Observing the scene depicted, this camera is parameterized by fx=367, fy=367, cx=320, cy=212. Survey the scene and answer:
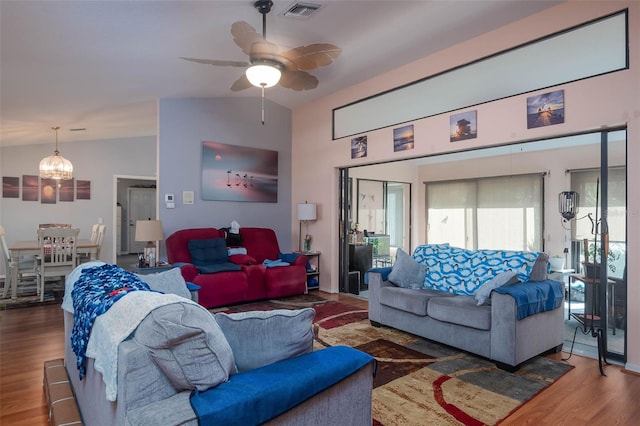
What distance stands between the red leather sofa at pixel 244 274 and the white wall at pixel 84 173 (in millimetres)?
3379

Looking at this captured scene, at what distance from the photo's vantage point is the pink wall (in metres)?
2.95

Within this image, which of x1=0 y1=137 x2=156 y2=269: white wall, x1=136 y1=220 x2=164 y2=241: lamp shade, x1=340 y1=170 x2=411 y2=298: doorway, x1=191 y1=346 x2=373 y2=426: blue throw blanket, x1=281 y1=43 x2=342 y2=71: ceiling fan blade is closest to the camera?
x1=191 y1=346 x2=373 y2=426: blue throw blanket

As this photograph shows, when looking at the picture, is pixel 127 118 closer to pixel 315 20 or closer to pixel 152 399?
pixel 315 20

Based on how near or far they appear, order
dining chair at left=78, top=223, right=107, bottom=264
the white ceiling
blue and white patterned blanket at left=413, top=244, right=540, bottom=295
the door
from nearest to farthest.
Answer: the white ceiling → blue and white patterned blanket at left=413, top=244, right=540, bottom=295 → dining chair at left=78, top=223, right=107, bottom=264 → the door

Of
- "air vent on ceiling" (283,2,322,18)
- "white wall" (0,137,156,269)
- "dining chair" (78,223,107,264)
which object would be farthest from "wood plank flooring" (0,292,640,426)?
"white wall" (0,137,156,269)

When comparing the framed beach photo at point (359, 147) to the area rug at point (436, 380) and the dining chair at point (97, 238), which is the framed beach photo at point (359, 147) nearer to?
the area rug at point (436, 380)

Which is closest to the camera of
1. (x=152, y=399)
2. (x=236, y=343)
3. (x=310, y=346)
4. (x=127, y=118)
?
(x=152, y=399)

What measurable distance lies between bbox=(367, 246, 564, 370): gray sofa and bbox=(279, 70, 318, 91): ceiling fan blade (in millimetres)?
2230

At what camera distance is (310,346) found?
5.14ft

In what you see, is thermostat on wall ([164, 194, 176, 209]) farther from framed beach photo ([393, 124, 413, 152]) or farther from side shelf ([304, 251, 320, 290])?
framed beach photo ([393, 124, 413, 152])

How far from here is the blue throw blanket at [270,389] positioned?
113 cm

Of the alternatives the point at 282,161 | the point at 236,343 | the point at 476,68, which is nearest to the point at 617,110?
the point at 476,68

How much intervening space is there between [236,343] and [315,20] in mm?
3188

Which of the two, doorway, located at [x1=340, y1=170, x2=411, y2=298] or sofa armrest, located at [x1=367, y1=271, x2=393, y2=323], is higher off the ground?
doorway, located at [x1=340, y1=170, x2=411, y2=298]
